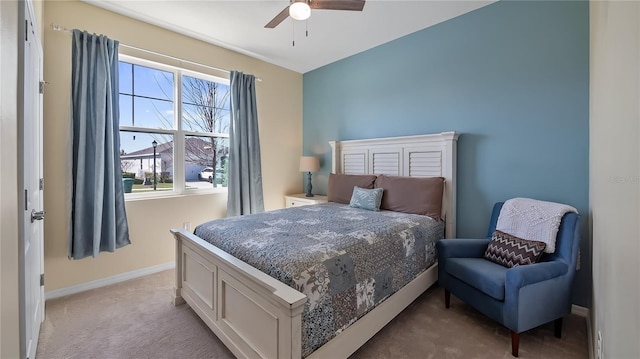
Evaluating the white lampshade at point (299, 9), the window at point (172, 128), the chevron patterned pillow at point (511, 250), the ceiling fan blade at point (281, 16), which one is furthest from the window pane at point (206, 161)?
the chevron patterned pillow at point (511, 250)

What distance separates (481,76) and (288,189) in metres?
3.02

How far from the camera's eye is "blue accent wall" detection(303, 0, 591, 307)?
87.8 inches

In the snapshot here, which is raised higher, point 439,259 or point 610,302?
point 610,302

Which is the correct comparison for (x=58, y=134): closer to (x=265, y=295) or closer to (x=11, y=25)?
(x=11, y=25)

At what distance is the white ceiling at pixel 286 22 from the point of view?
266 centimetres

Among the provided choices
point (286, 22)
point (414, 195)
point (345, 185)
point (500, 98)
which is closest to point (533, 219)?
point (414, 195)

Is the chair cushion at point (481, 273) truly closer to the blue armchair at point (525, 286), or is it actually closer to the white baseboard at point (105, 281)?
the blue armchair at point (525, 286)

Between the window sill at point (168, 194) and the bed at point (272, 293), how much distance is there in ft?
3.62

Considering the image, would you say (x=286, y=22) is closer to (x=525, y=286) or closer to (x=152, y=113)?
(x=152, y=113)

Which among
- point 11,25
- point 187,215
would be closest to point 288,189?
point 187,215

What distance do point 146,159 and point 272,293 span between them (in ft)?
8.77

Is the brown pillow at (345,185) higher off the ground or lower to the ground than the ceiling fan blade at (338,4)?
lower

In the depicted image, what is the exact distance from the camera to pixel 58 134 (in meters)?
2.48

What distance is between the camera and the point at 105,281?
2.76m
